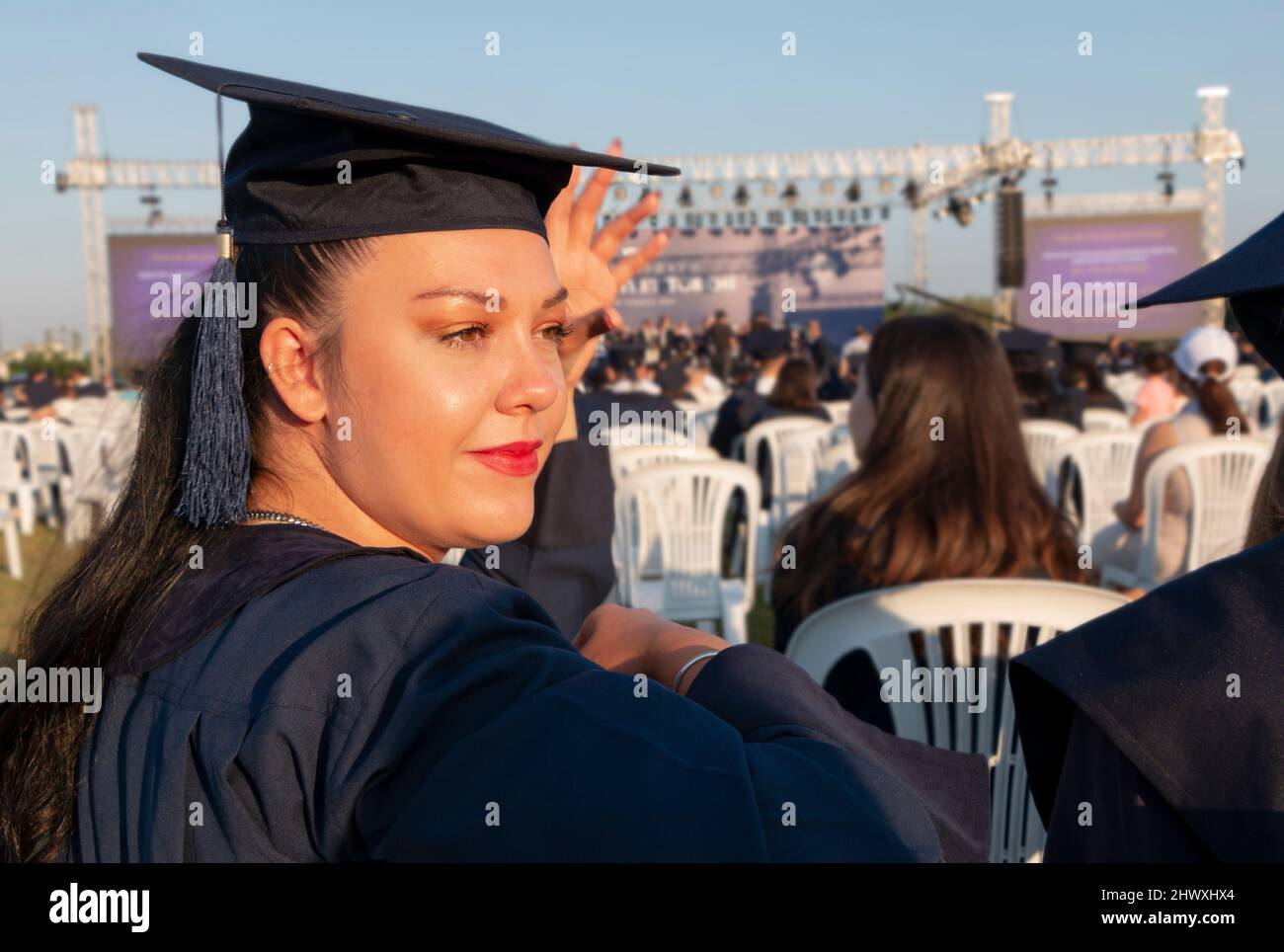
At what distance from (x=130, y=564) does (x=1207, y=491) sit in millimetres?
5281

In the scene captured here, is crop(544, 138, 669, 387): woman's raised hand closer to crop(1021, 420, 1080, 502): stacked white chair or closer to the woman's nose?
the woman's nose

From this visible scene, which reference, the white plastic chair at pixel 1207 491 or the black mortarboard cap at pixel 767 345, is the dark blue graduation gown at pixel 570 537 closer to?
the white plastic chair at pixel 1207 491

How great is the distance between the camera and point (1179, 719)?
104 centimetres

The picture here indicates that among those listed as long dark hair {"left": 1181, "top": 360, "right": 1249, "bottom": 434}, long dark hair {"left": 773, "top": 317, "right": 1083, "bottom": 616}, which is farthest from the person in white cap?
long dark hair {"left": 773, "top": 317, "right": 1083, "bottom": 616}

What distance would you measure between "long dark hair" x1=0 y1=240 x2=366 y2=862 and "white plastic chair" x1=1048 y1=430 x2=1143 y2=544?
6.16 m

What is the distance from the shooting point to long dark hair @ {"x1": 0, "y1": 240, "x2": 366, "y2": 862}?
120 cm

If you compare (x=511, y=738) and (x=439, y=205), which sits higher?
(x=439, y=205)

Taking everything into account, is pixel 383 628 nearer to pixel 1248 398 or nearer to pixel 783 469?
pixel 783 469

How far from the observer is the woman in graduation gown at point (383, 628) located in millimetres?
951

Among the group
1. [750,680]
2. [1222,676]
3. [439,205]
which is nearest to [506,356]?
[439,205]
